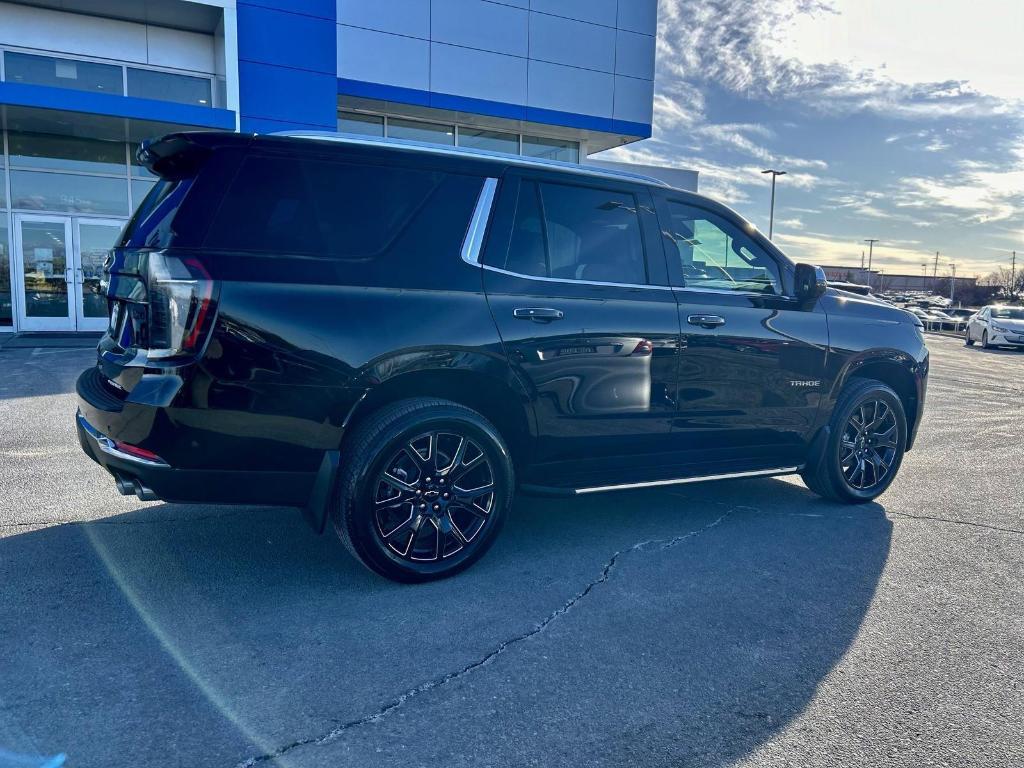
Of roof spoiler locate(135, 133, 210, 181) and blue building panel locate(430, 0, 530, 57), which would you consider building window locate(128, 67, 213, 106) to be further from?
roof spoiler locate(135, 133, 210, 181)

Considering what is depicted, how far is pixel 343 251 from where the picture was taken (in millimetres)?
3506

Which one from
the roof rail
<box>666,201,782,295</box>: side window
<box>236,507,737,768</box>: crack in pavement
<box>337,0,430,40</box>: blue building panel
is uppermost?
<box>337,0,430,40</box>: blue building panel

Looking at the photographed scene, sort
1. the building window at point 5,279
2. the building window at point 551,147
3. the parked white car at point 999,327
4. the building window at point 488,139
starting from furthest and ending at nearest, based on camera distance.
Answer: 1. the parked white car at point 999,327
2. the building window at point 551,147
3. the building window at point 488,139
4. the building window at point 5,279

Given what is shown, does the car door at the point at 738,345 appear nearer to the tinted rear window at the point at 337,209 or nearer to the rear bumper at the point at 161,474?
the tinted rear window at the point at 337,209

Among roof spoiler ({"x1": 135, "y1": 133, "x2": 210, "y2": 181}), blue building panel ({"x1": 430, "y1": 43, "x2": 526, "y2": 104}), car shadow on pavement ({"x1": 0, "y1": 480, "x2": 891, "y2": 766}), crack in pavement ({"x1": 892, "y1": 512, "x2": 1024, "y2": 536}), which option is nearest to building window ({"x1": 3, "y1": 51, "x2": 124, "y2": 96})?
blue building panel ({"x1": 430, "y1": 43, "x2": 526, "y2": 104})

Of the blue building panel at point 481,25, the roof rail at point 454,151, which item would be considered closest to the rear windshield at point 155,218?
the roof rail at point 454,151

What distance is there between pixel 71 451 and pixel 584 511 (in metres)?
4.09

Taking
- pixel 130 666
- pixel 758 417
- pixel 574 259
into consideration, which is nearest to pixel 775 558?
pixel 758 417

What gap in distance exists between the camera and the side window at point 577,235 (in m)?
4.02

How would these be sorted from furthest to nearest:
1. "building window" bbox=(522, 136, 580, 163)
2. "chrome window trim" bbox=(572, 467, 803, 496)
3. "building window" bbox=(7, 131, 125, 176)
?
1. "building window" bbox=(522, 136, 580, 163)
2. "building window" bbox=(7, 131, 125, 176)
3. "chrome window trim" bbox=(572, 467, 803, 496)

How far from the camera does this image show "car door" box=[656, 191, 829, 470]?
4453mm

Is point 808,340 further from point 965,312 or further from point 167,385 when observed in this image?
point 965,312

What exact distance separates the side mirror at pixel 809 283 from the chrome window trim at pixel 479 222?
211 centimetres

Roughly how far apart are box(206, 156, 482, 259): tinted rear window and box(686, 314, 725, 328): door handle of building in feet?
4.61
